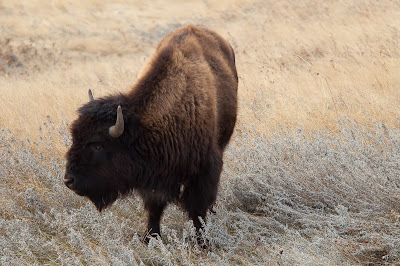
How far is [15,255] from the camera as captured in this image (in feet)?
11.8

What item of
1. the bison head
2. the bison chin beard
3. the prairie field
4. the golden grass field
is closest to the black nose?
the bison head

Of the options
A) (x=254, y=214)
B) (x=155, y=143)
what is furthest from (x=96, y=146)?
(x=254, y=214)

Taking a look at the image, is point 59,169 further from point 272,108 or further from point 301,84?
point 301,84

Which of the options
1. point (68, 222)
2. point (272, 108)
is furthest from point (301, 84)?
point (68, 222)

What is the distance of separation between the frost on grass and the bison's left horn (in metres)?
0.76

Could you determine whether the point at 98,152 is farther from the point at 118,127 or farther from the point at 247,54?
the point at 247,54

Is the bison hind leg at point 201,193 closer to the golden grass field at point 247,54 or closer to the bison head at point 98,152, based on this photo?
the bison head at point 98,152

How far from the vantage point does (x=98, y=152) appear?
373 cm

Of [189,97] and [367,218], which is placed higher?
[189,97]

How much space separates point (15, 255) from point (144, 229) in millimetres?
1283

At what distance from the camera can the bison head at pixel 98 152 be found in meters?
3.65

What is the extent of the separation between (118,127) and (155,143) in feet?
1.30

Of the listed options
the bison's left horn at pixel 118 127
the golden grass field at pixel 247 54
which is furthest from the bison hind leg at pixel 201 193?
the golden grass field at pixel 247 54

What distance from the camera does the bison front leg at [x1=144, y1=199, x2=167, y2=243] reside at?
4199 mm
